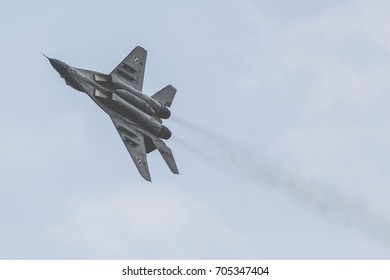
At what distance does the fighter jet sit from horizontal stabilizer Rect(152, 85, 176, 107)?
2.41 meters

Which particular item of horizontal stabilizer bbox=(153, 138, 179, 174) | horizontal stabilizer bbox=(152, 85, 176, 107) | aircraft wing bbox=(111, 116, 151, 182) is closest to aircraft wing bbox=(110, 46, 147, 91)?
horizontal stabilizer bbox=(152, 85, 176, 107)

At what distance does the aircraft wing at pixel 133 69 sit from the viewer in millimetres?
102231

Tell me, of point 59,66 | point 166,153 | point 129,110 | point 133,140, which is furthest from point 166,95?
point 59,66

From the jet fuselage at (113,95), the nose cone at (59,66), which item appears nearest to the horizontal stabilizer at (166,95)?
the jet fuselage at (113,95)

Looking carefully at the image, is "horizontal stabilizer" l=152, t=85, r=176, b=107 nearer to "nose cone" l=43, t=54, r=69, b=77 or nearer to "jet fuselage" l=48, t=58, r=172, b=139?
"jet fuselage" l=48, t=58, r=172, b=139

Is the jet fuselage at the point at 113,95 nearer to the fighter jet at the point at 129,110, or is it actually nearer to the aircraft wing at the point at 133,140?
the fighter jet at the point at 129,110

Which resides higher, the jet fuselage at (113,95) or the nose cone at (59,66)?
the nose cone at (59,66)

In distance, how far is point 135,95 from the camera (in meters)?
98.5
